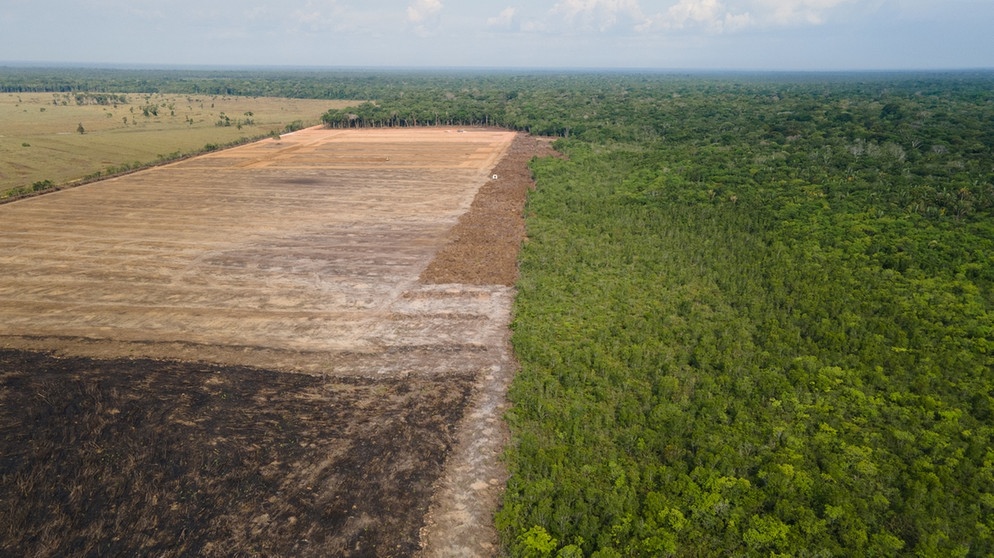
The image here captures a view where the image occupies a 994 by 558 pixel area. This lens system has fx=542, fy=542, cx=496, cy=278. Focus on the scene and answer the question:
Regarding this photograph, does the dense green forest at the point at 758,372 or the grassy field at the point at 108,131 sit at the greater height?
the grassy field at the point at 108,131

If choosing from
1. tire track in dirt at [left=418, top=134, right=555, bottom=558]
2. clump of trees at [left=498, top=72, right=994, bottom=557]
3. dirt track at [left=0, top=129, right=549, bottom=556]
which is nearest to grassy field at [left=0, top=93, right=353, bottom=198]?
dirt track at [left=0, top=129, right=549, bottom=556]

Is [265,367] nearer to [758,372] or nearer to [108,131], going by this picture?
[758,372]

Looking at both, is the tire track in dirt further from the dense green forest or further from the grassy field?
the grassy field

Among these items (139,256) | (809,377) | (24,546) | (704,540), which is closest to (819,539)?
(704,540)

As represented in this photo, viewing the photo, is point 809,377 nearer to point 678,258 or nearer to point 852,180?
point 678,258

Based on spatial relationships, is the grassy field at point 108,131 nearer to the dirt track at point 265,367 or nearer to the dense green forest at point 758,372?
the dirt track at point 265,367

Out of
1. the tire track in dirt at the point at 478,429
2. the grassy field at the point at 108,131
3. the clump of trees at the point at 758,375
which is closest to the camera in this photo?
the clump of trees at the point at 758,375

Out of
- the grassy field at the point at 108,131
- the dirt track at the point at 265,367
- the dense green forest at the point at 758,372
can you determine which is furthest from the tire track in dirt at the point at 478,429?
the grassy field at the point at 108,131
